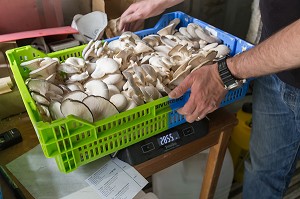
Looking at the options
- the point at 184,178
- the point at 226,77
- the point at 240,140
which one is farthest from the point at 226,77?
the point at 240,140

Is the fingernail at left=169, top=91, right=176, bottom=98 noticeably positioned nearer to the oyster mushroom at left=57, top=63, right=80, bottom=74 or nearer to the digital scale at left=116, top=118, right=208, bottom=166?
the digital scale at left=116, top=118, right=208, bottom=166

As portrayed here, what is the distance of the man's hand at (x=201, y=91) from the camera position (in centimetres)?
64

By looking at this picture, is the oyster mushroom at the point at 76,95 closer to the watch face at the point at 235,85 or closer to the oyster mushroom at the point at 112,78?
the oyster mushroom at the point at 112,78

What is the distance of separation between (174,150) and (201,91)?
0.54 feet

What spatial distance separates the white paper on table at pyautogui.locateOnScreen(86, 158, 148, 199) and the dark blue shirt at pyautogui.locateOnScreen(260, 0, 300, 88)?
0.45m

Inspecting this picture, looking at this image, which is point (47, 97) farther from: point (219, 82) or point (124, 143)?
point (219, 82)

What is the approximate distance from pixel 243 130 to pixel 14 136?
914 mm

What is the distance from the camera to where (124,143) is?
632 mm

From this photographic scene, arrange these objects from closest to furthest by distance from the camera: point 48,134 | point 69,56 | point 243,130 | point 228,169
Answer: point 48,134, point 69,56, point 228,169, point 243,130

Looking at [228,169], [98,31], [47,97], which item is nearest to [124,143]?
[47,97]

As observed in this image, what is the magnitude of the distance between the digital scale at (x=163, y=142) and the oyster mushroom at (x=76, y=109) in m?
0.14

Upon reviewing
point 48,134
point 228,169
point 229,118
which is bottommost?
point 228,169

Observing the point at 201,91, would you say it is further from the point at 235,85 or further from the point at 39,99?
the point at 39,99

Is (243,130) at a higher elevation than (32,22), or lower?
lower
